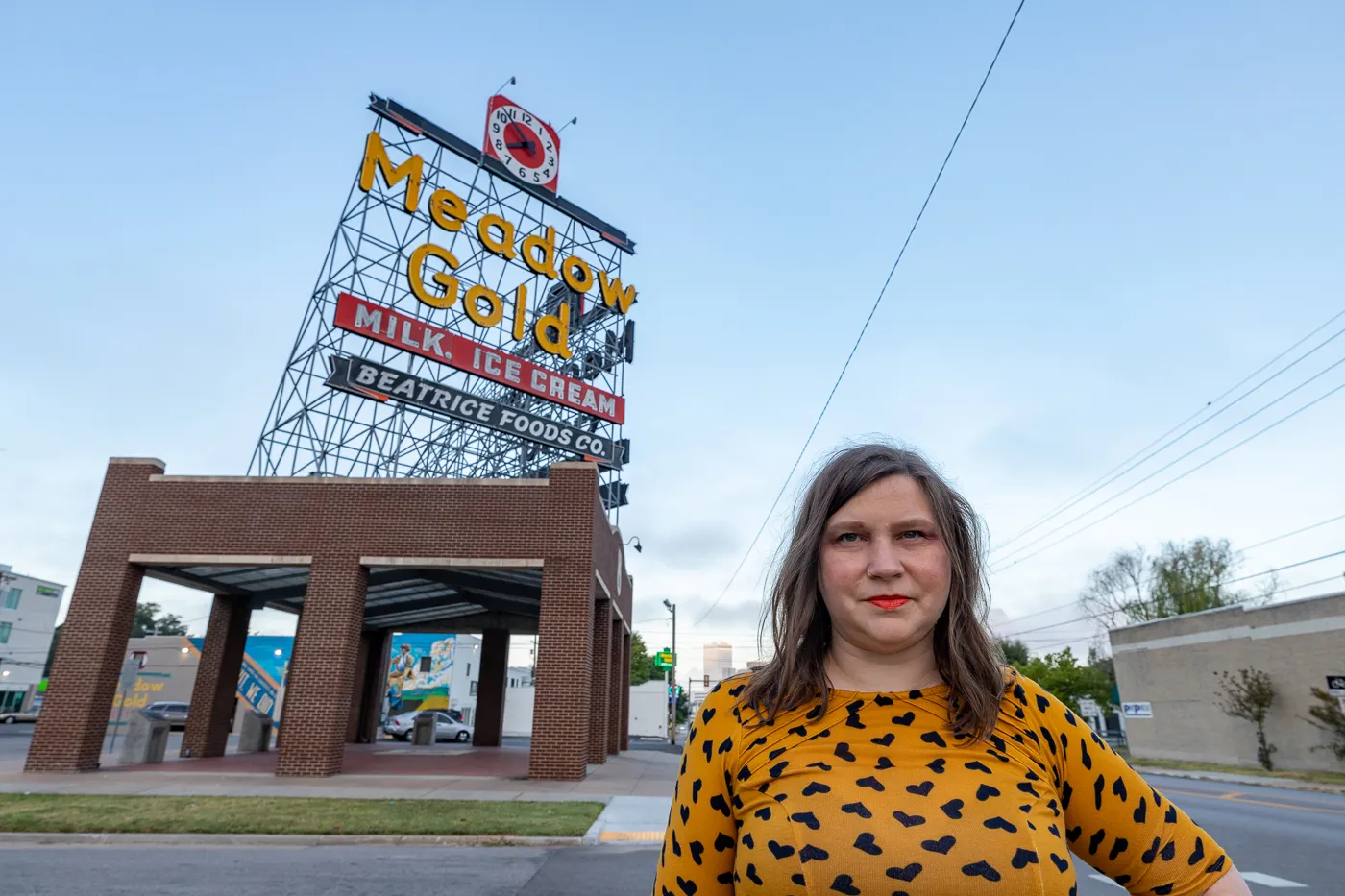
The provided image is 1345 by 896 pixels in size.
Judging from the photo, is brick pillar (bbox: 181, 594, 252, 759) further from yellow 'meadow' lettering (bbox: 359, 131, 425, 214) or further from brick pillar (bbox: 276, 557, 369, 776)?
yellow 'meadow' lettering (bbox: 359, 131, 425, 214)

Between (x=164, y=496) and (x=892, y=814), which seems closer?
(x=892, y=814)

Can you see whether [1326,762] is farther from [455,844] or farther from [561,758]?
[455,844]

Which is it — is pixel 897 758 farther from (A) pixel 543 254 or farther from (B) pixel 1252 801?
(A) pixel 543 254

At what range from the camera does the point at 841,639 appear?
68.8 inches

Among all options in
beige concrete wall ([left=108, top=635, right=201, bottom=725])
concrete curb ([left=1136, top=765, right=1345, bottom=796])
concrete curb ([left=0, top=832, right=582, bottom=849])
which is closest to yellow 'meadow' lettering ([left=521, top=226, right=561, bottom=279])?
concrete curb ([left=0, top=832, right=582, bottom=849])

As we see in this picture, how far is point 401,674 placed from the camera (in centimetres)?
4619

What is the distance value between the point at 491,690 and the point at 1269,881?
22424mm

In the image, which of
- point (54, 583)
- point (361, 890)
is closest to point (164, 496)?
point (361, 890)

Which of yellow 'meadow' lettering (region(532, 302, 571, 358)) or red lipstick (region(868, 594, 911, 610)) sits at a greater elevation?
yellow 'meadow' lettering (region(532, 302, 571, 358))

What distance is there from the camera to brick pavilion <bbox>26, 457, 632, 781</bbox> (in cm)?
1509

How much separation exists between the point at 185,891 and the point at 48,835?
3.71 metres

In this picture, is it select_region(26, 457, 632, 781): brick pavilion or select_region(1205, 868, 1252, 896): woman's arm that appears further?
select_region(26, 457, 632, 781): brick pavilion

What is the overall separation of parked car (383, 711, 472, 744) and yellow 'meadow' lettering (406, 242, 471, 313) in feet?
62.0

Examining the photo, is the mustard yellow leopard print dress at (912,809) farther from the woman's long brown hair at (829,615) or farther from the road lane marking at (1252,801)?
the road lane marking at (1252,801)
